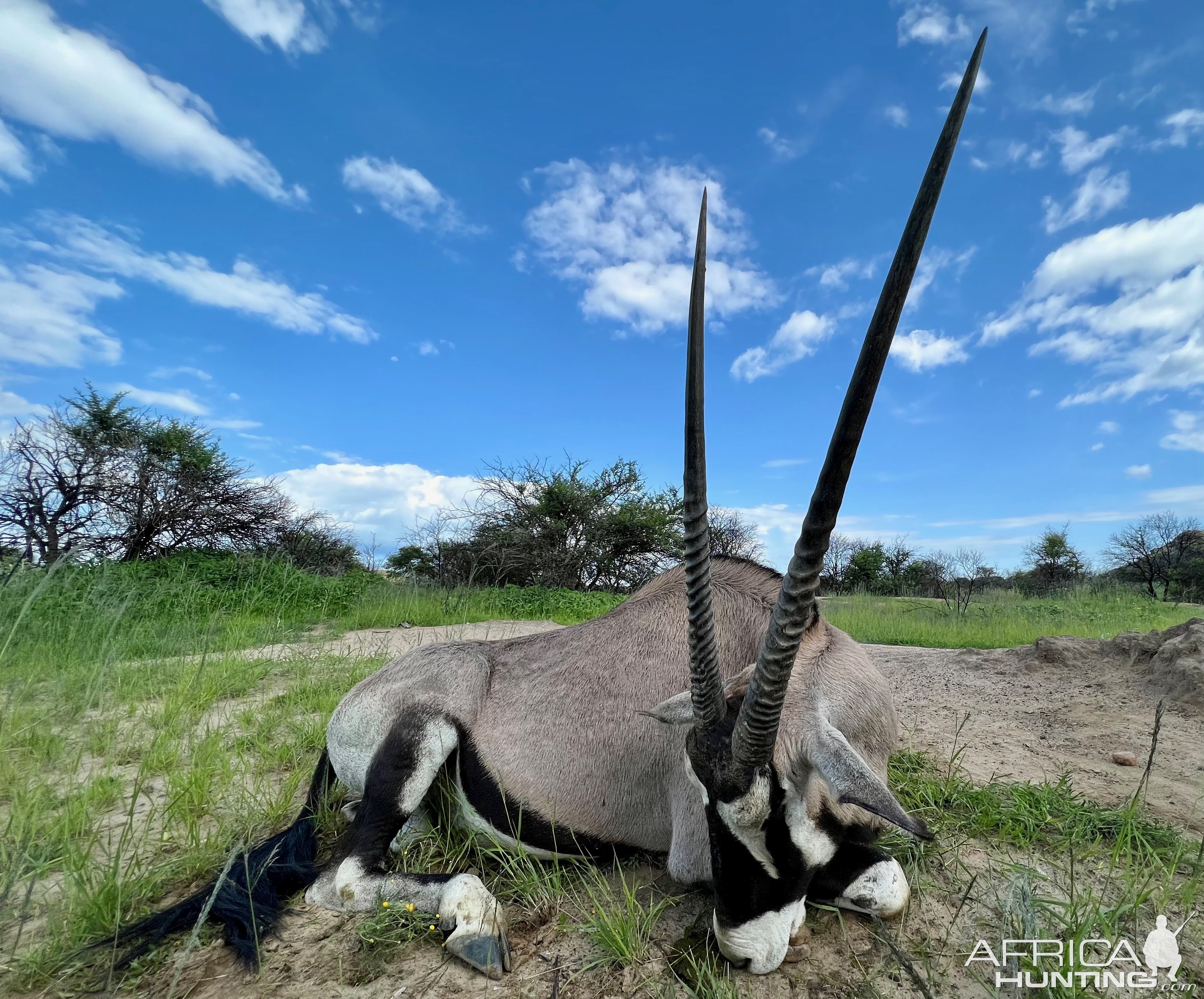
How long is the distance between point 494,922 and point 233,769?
2.53 meters

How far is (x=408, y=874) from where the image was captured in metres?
2.90

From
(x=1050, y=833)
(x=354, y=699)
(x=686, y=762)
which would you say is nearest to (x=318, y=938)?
(x=354, y=699)

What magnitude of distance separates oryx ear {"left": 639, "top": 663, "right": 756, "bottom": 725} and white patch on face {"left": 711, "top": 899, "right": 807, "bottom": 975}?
698 millimetres

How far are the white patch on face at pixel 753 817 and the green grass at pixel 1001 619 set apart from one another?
26.1 feet

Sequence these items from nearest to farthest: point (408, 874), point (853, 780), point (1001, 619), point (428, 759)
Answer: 1. point (853, 780)
2. point (408, 874)
3. point (428, 759)
4. point (1001, 619)

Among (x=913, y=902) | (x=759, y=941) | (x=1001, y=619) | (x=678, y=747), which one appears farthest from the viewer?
(x=1001, y=619)

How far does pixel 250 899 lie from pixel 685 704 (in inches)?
80.0

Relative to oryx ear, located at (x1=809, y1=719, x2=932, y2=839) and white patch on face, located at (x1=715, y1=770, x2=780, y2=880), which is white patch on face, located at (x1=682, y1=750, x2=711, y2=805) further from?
oryx ear, located at (x1=809, y1=719, x2=932, y2=839)

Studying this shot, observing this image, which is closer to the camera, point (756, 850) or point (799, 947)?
point (756, 850)

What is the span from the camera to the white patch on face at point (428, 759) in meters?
3.05

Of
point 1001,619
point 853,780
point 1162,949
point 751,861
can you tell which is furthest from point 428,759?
point 1001,619

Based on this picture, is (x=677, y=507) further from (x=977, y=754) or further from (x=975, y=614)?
(x=977, y=754)

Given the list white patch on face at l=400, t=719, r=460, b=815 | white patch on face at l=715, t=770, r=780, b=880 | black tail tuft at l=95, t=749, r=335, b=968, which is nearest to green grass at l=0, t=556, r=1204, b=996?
black tail tuft at l=95, t=749, r=335, b=968

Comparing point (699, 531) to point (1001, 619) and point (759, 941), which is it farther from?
point (1001, 619)
